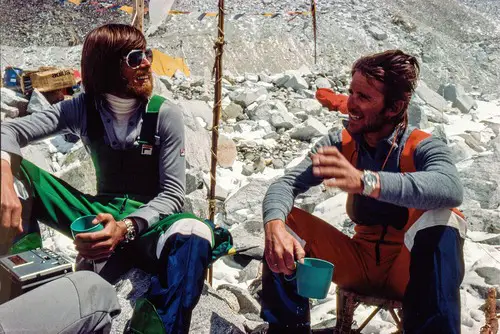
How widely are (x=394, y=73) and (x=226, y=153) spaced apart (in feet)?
11.7

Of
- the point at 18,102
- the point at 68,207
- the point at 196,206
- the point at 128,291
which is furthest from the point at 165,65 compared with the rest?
the point at 128,291

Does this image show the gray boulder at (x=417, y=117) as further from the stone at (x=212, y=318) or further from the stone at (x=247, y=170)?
the stone at (x=212, y=318)

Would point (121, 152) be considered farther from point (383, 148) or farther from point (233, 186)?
point (233, 186)

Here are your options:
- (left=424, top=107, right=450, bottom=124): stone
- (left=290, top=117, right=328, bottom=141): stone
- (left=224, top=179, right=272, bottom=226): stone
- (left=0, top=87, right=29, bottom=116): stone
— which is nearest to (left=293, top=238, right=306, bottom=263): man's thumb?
(left=224, top=179, right=272, bottom=226): stone

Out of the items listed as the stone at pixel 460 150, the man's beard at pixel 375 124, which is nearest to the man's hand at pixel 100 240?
the man's beard at pixel 375 124

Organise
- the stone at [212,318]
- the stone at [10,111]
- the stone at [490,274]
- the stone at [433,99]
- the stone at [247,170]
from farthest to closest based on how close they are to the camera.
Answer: the stone at [433,99], the stone at [247,170], the stone at [10,111], the stone at [490,274], the stone at [212,318]

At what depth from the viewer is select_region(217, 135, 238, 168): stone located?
545cm

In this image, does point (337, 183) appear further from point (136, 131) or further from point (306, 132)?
point (306, 132)

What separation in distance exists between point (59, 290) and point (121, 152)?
3.20ft

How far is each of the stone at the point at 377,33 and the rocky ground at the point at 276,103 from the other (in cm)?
3

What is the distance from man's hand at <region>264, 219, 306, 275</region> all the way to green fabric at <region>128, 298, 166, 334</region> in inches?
18.5

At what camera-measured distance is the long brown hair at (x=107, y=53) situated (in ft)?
7.37

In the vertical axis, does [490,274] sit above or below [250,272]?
above

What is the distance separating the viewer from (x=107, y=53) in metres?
2.26
